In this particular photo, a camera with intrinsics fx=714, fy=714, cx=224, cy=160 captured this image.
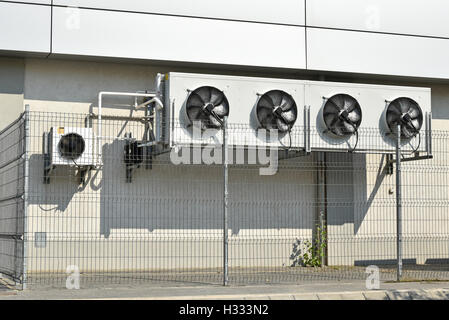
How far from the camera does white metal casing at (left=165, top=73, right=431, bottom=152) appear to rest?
13.7 metres

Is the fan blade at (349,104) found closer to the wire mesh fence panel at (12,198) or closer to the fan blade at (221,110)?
the fan blade at (221,110)

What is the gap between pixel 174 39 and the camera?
1485 cm

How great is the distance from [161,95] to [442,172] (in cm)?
697

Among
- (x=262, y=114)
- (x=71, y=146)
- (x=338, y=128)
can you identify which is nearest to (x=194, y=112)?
(x=262, y=114)

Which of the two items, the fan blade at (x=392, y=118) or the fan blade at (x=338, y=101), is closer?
the fan blade at (x=338, y=101)

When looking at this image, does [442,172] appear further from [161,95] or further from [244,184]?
[161,95]

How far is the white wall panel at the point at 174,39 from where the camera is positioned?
14.2m

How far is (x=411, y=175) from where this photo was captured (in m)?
16.6

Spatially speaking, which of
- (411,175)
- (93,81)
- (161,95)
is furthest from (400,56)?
(93,81)

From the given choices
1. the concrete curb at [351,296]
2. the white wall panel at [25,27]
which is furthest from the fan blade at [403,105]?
the white wall panel at [25,27]

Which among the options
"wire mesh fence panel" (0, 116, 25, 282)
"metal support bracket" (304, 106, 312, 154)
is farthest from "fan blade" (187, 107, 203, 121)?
"wire mesh fence panel" (0, 116, 25, 282)

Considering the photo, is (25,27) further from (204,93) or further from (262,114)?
(262,114)

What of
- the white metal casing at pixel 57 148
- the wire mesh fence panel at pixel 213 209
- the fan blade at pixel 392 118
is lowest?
the wire mesh fence panel at pixel 213 209

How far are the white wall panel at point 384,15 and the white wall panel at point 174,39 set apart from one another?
0.70 meters
